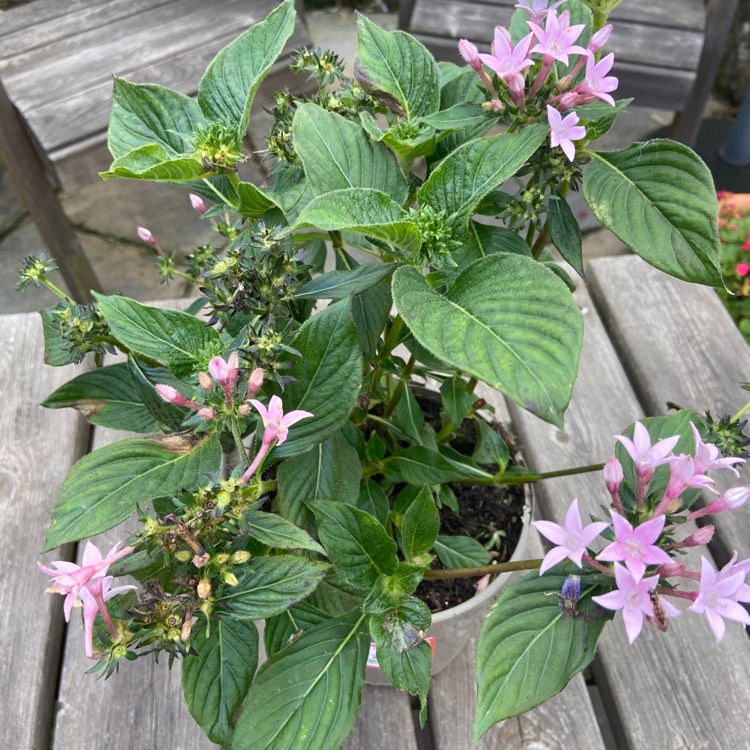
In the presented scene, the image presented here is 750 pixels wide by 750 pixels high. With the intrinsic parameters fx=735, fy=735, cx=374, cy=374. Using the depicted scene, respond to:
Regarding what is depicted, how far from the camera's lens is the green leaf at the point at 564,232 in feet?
1.76

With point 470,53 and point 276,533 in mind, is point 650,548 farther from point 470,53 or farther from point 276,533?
point 470,53

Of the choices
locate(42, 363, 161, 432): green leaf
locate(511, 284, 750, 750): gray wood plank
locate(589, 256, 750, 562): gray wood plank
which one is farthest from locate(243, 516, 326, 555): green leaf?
locate(589, 256, 750, 562): gray wood plank

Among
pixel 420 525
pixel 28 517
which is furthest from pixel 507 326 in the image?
pixel 28 517

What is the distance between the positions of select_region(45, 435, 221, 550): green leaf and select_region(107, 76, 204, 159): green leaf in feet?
0.76

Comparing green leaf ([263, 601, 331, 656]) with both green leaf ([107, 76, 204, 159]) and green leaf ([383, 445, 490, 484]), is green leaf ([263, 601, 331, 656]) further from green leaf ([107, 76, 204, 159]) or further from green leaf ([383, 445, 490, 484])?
green leaf ([107, 76, 204, 159])

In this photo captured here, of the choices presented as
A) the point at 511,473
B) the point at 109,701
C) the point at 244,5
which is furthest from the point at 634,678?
the point at 244,5

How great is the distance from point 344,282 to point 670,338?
2.15 feet

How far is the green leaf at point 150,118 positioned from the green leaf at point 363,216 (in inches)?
8.1

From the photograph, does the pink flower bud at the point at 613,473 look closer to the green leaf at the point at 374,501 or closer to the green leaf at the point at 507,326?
the green leaf at the point at 507,326

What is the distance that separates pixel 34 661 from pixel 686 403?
32.0 inches

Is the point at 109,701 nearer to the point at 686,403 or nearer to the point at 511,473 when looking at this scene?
the point at 511,473

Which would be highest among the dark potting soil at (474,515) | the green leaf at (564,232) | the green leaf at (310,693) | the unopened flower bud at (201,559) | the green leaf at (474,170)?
the green leaf at (474,170)

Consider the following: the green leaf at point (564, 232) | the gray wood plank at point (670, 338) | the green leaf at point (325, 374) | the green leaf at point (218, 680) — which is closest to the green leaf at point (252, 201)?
the green leaf at point (325, 374)

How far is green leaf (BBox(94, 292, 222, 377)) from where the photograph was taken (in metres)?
0.50
